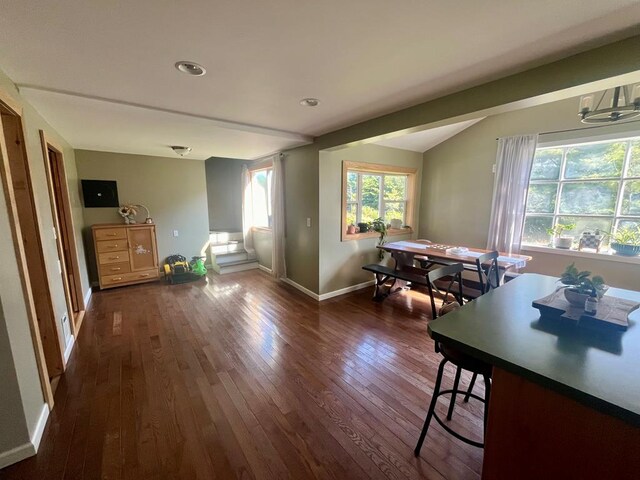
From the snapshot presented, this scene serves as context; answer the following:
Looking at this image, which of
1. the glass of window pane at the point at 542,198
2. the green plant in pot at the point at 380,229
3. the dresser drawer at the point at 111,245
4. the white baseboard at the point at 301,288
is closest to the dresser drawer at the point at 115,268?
the dresser drawer at the point at 111,245

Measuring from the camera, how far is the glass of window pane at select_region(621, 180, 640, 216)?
3215 millimetres

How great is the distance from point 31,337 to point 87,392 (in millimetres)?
672

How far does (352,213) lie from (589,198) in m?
3.22

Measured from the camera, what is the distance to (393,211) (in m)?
4.98

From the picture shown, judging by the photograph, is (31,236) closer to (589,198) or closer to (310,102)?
(310,102)

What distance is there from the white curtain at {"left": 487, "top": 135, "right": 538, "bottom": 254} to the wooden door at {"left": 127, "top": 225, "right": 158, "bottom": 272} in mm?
5655

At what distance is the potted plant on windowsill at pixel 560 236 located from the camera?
3.63 m

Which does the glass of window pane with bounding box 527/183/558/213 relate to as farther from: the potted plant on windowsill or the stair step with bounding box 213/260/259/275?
the stair step with bounding box 213/260/259/275

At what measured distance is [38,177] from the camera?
7.43 ft

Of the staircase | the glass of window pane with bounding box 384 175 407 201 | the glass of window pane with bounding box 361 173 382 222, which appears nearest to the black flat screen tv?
the staircase

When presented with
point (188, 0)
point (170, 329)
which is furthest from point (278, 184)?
point (188, 0)

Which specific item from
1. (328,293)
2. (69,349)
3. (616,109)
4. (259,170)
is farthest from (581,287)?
(259,170)

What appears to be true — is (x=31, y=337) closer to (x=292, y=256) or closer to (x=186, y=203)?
(x=292, y=256)

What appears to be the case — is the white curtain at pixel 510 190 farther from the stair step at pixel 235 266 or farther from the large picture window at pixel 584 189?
the stair step at pixel 235 266
